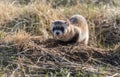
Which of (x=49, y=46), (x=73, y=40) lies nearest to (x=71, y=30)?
(x=73, y=40)

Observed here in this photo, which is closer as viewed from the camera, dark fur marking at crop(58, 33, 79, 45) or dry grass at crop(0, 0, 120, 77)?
dry grass at crop(0, 0, 120, 77)

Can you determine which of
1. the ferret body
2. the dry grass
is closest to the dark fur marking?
the ferret body

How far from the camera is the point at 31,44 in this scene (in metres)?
6.94

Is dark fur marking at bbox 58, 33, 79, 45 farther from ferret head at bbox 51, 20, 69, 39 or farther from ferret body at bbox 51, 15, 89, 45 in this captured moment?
ferret head at bbox 51, 20, 69, 39

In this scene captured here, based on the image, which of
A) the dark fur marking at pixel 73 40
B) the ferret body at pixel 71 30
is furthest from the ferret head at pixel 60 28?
the dark fur marking at pixel 73 40

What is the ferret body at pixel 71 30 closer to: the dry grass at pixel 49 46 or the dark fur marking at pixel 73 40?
the dark fur marking at pixel 73 40

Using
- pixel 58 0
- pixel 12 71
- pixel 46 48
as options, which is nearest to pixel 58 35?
pixel 46 48

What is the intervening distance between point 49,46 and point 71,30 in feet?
1.70

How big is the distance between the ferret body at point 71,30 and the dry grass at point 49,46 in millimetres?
176

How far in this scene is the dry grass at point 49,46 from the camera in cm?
633

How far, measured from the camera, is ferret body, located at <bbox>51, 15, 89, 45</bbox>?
7.23 m

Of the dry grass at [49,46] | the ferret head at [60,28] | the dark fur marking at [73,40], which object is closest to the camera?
the dry grass at [49,46]

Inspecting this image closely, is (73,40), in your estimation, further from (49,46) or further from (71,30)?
(49,46)

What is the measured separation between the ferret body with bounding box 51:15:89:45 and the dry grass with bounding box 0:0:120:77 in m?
0.18
